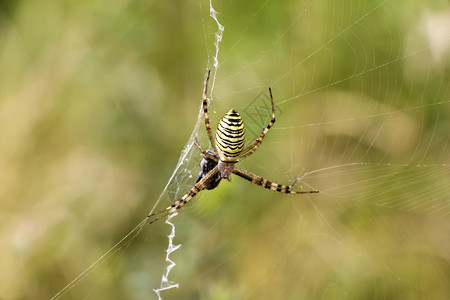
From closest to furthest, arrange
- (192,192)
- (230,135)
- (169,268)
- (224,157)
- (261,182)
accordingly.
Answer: (230,135)
(224,157)
(169,268)
(192,192)
(261,182)

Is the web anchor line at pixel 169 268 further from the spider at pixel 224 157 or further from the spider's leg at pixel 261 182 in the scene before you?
the spider's leg at pixel 261 182

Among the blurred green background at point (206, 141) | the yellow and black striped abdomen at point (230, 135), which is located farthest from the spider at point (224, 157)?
the blurred green background at point (206, 141)

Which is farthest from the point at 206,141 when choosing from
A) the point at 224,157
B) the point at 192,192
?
the point at 192,192

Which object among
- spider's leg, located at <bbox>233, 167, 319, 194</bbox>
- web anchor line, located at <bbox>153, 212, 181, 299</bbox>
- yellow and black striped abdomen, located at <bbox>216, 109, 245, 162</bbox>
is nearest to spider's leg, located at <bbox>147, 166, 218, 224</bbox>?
web anchor line, located at <bbox>153, 212, 181, 299</bbox>

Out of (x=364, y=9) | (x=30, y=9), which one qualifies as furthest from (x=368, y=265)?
(x=30, y=9)

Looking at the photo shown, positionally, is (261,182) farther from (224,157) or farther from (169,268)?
(169,268)

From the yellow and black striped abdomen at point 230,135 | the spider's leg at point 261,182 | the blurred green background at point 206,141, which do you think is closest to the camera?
the yellow and black striped abdomen at point 230,135
